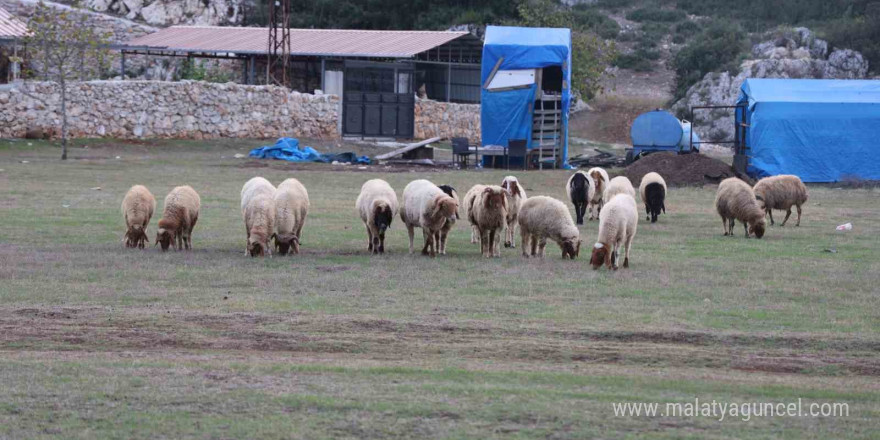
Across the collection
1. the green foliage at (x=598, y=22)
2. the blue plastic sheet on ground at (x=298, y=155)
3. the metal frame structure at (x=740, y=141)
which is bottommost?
the blue plastic sheet on ground at (x=298, y=155)

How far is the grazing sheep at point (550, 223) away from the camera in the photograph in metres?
14.8

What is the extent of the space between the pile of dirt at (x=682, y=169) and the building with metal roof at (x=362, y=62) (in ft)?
55.5

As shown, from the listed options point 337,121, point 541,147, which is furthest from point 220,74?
point 541,147

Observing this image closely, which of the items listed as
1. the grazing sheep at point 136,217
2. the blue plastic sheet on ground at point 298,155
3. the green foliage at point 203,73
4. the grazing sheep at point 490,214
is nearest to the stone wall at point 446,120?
the green foliage at point 203,73

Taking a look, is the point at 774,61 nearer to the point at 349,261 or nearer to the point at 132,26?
the point at 132,26

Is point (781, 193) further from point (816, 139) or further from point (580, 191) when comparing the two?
point (816, 139)

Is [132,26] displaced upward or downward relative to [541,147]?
upward

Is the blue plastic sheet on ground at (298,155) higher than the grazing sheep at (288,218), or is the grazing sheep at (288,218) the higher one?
the blue plastic sheet on ground at (298,155)

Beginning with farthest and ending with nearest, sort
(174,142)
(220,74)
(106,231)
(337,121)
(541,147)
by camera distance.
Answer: (220,74)
(337,121)
(174,142)
(541,147)
(106,231)

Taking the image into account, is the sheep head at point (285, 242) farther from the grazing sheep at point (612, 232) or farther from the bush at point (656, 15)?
the bush at point (656, 15)

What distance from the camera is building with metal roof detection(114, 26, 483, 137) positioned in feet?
148

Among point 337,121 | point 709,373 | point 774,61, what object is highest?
point 774,61

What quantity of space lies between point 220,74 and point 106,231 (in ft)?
110

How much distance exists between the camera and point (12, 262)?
13.8 meters
